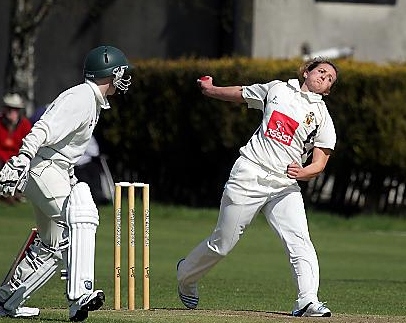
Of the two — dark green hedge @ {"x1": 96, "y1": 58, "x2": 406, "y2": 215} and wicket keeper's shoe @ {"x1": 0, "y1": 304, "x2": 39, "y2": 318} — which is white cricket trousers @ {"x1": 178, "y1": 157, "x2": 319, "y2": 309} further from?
dark green hedge @ {"x1": 96, "y1": 58, "x2": 406, "y2": 215}

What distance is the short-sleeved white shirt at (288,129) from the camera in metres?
9.92

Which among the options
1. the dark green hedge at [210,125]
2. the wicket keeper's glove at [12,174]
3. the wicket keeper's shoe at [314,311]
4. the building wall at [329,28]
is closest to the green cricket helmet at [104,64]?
the wicket keeper's glove at [12,174]

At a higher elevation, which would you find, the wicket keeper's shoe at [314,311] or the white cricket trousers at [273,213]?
the white cricket trousers at [273,213]

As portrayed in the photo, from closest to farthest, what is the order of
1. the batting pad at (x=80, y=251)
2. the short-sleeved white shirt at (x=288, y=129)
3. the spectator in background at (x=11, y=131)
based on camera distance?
the batting pad at (x=80, y=251)
the short-sleeved white shirt at (x=288, y=129)
the spectator in background at (x=11, y=131)

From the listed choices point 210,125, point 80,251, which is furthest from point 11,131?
point 80,251

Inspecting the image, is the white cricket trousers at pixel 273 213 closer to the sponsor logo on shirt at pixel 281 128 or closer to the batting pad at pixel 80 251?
the sponsor logo on shirt at pixel 281 128

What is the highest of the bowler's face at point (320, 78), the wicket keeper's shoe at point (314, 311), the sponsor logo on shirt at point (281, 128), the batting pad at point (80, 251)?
the bowler's face at point (320, 78)

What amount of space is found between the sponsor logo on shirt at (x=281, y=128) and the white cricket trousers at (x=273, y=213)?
0.24m

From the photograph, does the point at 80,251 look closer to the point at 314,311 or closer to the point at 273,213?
the point at 273,213

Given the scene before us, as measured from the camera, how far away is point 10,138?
2175 centimetres

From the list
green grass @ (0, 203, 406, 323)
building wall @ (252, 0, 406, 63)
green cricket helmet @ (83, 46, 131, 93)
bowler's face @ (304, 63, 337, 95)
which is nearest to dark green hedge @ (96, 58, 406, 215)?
green grass @ (0, 203, 406, 323)

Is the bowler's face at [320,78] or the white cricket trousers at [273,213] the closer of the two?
the white cricket trousers at [273,213]

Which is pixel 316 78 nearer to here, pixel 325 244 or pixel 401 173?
pixel 325 244

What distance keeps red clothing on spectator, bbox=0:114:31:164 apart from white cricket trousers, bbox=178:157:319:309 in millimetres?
11936
